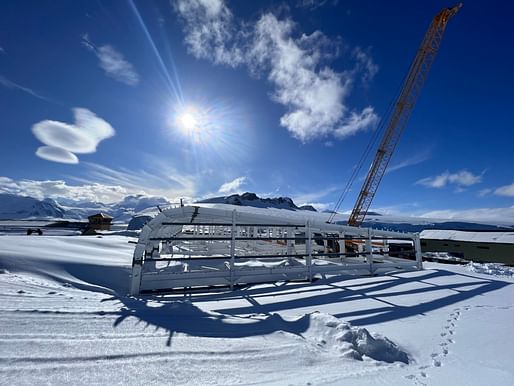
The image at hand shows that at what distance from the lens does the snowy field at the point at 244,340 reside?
174 cm

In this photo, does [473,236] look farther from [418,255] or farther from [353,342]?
[353,342]

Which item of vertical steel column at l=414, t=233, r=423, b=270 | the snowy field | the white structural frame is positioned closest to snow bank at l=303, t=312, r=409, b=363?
the snowy field

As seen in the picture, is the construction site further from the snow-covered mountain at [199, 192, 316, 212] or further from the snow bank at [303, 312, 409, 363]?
the snow-covered mountain at [199, 192, 316, 212]

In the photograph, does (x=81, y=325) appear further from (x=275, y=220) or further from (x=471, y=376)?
(x=275, y=220)

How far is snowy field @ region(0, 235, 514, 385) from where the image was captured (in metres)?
1.74

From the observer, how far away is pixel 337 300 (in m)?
4.38

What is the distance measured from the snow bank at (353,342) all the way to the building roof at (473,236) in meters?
34.7

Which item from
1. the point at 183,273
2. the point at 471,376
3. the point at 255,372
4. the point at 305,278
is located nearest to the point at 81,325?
the point at 255,372

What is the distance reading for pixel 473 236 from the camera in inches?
1190

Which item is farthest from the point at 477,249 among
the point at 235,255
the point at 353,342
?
the point at 353,342

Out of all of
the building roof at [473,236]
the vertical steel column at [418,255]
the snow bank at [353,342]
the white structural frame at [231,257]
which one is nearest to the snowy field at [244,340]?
the snow bank at [353,342]

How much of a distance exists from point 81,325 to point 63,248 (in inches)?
213

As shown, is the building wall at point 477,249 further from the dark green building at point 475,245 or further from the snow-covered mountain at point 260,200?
the snow-covered mountain at point 260,200

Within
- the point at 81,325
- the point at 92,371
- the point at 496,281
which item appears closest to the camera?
the point at 92,371
